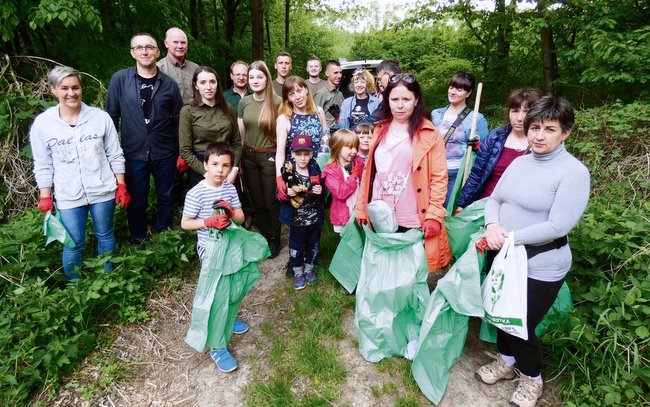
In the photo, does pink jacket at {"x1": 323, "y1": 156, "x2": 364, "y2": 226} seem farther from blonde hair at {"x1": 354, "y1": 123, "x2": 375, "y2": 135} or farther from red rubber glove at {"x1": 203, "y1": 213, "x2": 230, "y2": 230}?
red rubber glove at {"x1": 203, "y1": 213, "x2": 230, "y2": 230}

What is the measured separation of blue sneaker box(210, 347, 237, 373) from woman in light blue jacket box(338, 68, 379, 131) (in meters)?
2.84

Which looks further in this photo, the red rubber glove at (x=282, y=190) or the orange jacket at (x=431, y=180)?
the red rubber glove at (x=282, y=190)

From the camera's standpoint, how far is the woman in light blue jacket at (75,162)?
2.81 metres

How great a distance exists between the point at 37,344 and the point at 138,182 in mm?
1619

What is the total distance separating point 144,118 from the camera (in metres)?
3.46

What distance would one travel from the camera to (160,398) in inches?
95.9

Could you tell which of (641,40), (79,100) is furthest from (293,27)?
(79,100)

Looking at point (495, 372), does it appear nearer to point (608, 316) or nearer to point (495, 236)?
point (608, 316)

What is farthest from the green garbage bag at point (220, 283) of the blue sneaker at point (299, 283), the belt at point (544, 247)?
the belt at point (544, 247)

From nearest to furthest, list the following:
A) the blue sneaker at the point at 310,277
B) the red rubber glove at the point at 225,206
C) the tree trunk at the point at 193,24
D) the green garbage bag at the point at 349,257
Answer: the red rubber glove at the point at 225,206 < the green garbage bag at the point at 349,257 < the blue sneaker at the point at 310,277 < the tree trunk at the point at 193,24

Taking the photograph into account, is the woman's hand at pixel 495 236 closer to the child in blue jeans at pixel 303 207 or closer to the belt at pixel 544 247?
the belt at pixel 544 247

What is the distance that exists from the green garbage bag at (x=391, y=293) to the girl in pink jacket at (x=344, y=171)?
0.74 metres

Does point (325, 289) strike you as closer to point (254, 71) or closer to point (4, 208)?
point (254, 71)

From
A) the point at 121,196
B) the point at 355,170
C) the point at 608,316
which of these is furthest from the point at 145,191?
the point at 608,316
